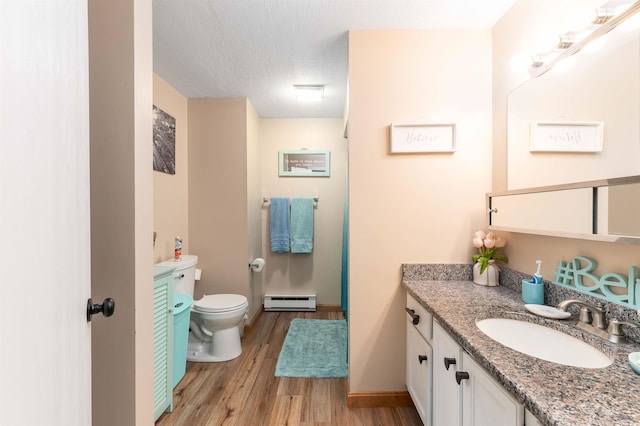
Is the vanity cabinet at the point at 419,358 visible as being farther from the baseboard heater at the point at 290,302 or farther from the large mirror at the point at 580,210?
the baseboard heater at the point at 290,302

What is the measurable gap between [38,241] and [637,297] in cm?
167

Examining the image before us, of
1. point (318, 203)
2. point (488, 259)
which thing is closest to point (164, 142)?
point (318, 203)

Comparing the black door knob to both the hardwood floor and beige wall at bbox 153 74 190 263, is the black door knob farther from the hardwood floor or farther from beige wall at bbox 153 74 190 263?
beige wall at bbox 153 74 190 263

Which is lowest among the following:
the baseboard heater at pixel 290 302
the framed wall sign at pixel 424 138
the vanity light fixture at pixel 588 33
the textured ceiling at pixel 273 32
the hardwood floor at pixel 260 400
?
the hardwood floor at pixel 260 400

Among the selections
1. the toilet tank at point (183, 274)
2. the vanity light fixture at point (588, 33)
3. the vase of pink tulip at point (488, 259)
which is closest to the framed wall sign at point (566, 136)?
the vanity light fixture at point (588, 33)

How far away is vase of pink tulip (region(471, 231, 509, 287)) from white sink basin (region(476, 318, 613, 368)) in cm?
43

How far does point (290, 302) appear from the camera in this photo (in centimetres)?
319

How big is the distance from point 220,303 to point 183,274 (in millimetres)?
384

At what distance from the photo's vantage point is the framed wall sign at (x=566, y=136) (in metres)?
1.00

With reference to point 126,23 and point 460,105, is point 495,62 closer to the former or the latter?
point 460,105

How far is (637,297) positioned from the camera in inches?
34.7

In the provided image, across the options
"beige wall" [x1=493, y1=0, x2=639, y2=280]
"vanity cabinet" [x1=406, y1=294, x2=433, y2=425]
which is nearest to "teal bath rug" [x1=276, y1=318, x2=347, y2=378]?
"vanity cabinet" [x1=406, y1=294, x2=433, y2=425]

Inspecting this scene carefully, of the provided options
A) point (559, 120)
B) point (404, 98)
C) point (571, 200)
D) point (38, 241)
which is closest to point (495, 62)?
point (404, 98)

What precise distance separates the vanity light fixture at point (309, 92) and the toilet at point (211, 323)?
177 cm
